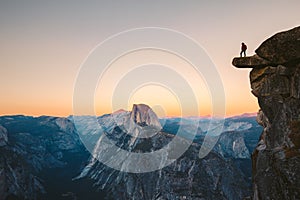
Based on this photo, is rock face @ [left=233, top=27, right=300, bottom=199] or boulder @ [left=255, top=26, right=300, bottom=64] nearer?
rock face @ [left=233, top=27, right=300, bottom=199]

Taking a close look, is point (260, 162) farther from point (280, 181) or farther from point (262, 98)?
point (262, 98)

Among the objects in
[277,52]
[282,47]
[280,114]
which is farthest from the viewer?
[280,114]

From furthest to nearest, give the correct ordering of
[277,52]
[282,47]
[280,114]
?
[280,114], [277,52], [282,47]

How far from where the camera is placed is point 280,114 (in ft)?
134

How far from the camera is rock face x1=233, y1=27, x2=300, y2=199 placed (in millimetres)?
36188

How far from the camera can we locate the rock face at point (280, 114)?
36188 millimetres

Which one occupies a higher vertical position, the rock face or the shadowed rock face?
the shadowed rock face

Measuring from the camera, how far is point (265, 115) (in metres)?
46.2

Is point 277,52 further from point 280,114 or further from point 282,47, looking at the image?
point 280,114

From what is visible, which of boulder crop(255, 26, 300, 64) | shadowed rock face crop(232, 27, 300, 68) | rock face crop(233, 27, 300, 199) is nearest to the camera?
rock face crop(233, 27, 300, 199)

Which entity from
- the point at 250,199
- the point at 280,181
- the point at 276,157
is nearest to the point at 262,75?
the point at 276,157

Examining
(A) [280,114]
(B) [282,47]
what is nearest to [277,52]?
(B) [282,47]

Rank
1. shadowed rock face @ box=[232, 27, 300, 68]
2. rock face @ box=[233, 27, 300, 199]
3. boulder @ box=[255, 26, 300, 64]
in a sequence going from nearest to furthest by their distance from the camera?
rock face @ box=[233, 27, 300, 199] → boulder @ box=[255, 26, 300, 64] → shadowed rock face @ box=[232, 27, 300, 68]

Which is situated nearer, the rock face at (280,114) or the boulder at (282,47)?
the rock face at (280,114)
